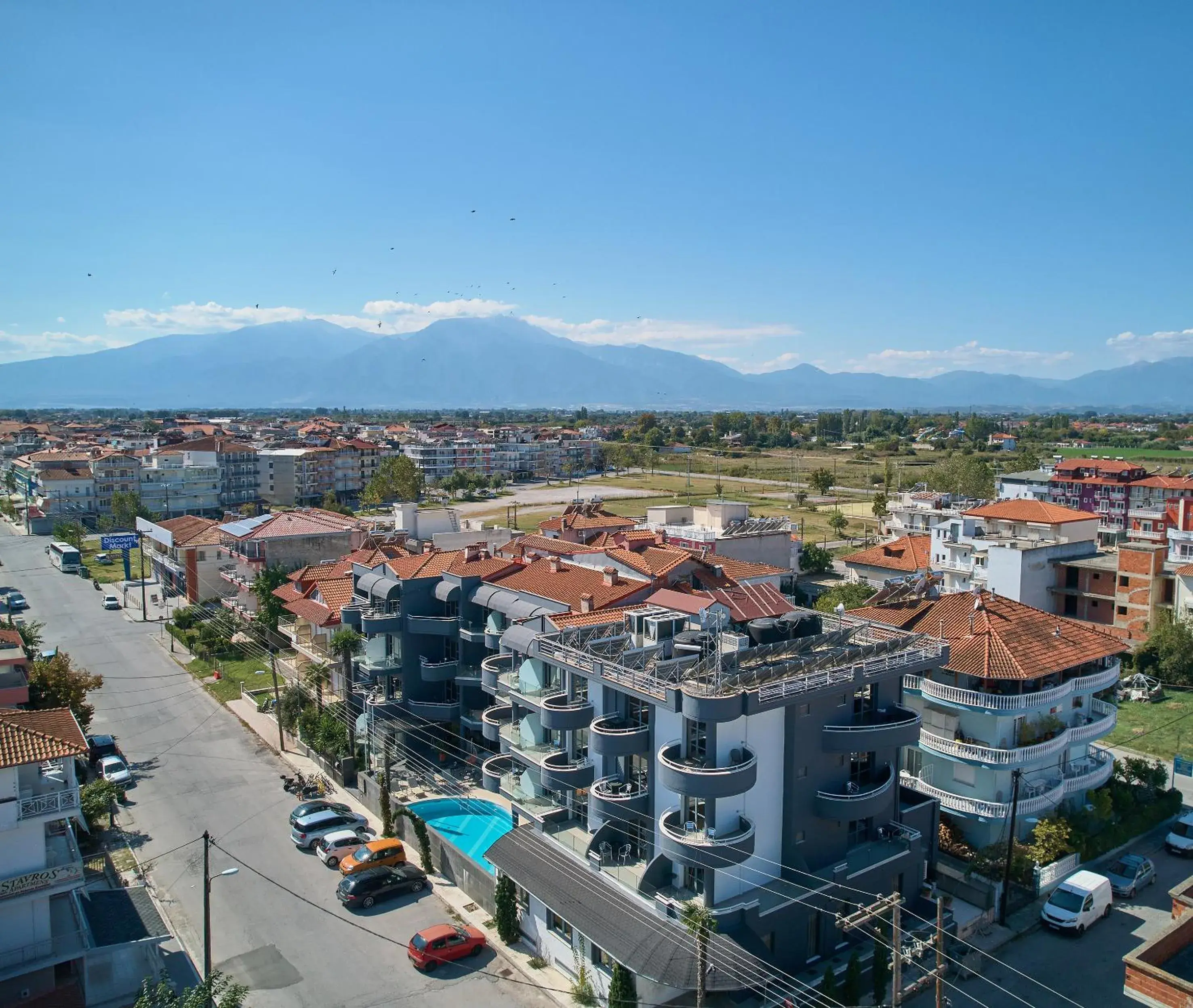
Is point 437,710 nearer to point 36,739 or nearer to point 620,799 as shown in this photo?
point 620,799

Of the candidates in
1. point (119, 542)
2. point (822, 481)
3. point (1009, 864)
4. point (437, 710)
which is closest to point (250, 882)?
point (437, 710)

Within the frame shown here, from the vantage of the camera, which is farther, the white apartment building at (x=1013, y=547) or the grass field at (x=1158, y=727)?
the white apartment building at (x=1013, y=547)

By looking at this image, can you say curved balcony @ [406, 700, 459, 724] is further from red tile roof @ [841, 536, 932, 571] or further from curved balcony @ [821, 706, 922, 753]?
red tile roof @ [841, 536, 932, 571]

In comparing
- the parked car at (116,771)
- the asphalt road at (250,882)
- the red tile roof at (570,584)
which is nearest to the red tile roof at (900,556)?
the red tile roof at (570,584)

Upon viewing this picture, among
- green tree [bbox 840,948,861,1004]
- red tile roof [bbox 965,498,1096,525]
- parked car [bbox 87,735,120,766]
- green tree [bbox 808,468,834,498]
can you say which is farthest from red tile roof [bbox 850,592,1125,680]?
green tree [bbox 808,468,834,498]

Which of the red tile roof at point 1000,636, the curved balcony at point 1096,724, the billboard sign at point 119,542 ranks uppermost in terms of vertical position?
the red tile roof at point 1000,636

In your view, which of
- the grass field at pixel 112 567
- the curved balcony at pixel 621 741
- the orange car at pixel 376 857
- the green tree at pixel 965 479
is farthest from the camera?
the green tree at pixel 965 479

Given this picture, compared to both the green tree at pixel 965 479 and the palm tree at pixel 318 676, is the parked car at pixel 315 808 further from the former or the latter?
the green tree at pixel 965 479
